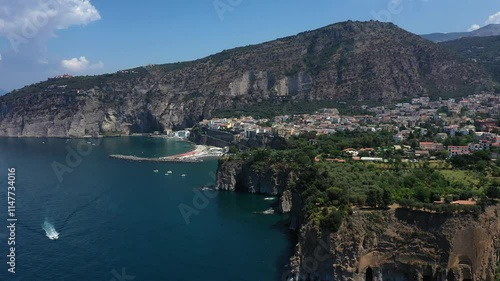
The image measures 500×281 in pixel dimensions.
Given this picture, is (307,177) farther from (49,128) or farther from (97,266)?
(49,128)

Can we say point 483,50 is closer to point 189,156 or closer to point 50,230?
point 189,156

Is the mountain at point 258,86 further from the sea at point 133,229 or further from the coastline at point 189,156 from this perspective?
the sea at point 133,229

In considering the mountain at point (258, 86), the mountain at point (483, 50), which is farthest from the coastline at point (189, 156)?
the mountain at point (483, 50)

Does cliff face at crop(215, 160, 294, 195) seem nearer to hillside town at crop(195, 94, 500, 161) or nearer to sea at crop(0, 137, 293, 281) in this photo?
sea at crop(0, 137, 293, 281)

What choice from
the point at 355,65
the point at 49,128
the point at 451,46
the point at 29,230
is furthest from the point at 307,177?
the point at 451,46

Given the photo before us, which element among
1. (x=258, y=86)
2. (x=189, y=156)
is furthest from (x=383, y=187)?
(x=258, y=86)

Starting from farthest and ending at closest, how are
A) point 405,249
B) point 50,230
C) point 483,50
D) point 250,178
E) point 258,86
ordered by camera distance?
point 483,50 < point 258,86 < point 250,178 < point 50,230 < point 405,249
